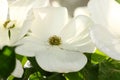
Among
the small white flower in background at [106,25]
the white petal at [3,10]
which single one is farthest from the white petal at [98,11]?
the white petal at [3,10]

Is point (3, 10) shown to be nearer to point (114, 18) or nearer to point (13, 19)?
point (13, 19)

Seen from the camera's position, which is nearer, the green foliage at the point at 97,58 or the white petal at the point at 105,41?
the white petal at the point at 105,41

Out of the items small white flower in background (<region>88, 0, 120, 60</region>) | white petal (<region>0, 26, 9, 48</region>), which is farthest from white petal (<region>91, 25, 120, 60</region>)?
white petal (<region>0, 26, 9, 48</region>)

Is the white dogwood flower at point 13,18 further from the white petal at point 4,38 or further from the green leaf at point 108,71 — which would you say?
the green leaf at point 108,71

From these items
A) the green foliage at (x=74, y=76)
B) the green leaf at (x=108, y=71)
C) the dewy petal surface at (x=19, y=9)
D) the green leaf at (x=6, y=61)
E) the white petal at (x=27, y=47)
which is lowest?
the green foliage at (x=74, y=76)

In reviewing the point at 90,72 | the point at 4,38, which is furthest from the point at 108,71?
the point at 4,38

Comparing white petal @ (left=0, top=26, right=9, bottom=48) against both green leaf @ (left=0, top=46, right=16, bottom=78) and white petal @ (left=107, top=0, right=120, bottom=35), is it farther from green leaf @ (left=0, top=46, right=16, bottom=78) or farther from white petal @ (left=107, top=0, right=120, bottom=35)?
white petal @ (left=107, top=0, right=120, bottom=35)

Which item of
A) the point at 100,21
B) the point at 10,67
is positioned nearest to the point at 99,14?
the point at 100,21
